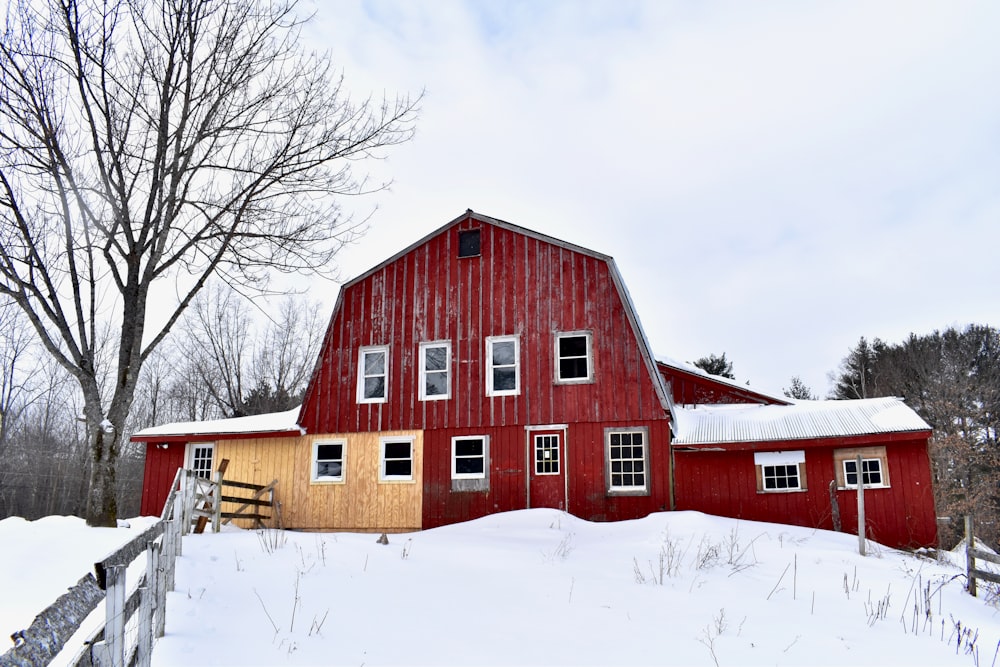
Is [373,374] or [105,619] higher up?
[373,374]

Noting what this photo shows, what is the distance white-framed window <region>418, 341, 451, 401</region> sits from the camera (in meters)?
18.6

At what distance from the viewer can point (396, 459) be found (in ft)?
60.9

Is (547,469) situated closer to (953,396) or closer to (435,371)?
(435,371)

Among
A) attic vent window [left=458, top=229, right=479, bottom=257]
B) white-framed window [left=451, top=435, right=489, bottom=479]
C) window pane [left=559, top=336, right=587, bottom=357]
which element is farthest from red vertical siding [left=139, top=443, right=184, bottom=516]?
window pane [left=559, top=336, right=587, bottom=357]

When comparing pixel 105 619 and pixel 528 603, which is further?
pixel 528 603

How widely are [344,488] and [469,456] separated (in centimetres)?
342

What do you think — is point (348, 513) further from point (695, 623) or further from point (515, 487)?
point (695, 623)

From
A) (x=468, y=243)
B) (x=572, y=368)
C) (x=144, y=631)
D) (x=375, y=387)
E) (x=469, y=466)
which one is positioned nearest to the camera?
(x=144, y=631)

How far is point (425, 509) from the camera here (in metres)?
17.9

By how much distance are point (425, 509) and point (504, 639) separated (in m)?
11.8

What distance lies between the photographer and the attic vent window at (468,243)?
19.0m

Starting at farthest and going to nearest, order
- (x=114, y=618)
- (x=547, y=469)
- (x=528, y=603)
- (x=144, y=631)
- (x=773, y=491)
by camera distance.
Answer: (x=547, y=469) → (x=773, y=491) → (x=528, y=603) → (x=144, y=631) → (x=114, y=618)

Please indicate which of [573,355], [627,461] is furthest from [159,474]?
[627,461]

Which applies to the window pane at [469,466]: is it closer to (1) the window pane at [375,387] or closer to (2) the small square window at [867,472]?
(1) the window pane at [375,387]
